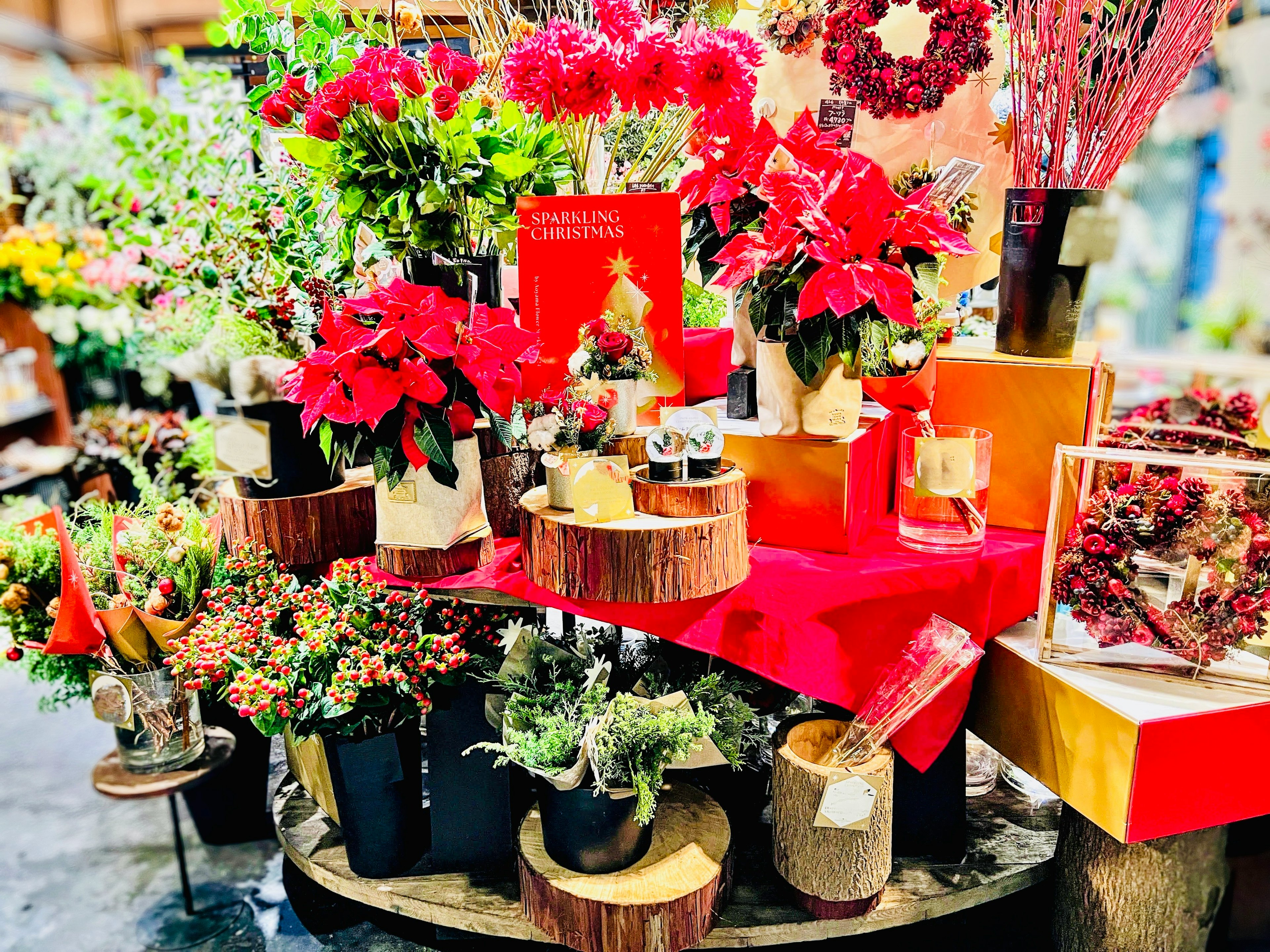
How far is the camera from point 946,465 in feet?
4.58

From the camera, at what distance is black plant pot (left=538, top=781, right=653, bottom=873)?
51.3 inches

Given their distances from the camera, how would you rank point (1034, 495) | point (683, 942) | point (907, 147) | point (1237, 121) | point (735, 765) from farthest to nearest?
point (1237, 121) < point (907, 147) < point (1034, 495) < point (735, 765) < point (683, 942)

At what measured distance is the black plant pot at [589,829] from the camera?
130cm

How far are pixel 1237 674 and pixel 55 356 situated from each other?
12.9 feet

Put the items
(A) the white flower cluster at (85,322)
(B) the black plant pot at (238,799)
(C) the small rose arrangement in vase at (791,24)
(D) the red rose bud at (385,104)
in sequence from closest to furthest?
(D) the red rose bud at (385,104)
(C) the small rose arrangement in vase at (791,24)
(B) the black plant pot at (238,799)
(A) the white flower cluster at (85,322)

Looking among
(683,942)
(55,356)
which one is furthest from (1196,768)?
(55,356)

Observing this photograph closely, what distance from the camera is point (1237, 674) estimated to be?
1.24m

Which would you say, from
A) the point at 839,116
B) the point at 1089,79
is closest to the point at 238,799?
the point at 839,116

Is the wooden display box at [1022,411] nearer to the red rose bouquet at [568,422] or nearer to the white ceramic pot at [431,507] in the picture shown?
the red rose bouquet at [568,422]

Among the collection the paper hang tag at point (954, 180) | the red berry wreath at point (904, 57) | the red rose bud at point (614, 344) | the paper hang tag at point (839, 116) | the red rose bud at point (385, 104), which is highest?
A: the red berry wreath at point (904, 57)

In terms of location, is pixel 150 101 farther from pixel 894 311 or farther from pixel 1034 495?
pixel 1034 495

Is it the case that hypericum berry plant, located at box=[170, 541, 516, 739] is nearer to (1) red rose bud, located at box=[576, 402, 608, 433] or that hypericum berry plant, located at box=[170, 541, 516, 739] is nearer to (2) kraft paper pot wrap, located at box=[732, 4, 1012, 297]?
(1) red rose bud, located at box=[576, 402, 608, 433]

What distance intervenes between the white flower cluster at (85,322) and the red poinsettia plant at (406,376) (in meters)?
1.99

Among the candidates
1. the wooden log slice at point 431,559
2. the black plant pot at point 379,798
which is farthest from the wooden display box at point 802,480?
the black plant pot at point 379,798
